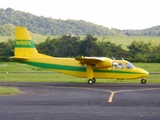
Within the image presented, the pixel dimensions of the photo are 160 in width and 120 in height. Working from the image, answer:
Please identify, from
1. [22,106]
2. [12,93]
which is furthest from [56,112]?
[12,93]

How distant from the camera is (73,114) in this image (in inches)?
538

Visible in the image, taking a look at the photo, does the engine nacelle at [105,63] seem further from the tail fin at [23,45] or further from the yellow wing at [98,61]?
the tail fin at [23,45]

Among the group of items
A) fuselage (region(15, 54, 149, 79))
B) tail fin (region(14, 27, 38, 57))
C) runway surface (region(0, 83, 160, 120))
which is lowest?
runway surface (region(0, 83, 160, 120))

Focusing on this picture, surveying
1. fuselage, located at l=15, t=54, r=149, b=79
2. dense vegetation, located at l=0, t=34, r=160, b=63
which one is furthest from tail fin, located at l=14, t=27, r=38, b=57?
dense vegetation, located at l=0, t=34, r=160, b=63

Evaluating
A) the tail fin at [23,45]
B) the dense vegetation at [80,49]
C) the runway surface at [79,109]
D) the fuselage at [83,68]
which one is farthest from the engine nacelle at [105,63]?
the dense vegetation at [80,49]

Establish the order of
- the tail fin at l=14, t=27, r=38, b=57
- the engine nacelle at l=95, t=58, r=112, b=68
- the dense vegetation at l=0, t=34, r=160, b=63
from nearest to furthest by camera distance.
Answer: the engine nacelle at l=95, t=58, r=112, b=68 → the tail fin at l=14, t=27, r=38, b=57 → the dense vegetation at l=0, t=34, r=160, b=63

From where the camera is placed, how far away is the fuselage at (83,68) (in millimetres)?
31438

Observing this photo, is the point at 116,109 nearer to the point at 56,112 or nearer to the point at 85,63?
the point at 56,112

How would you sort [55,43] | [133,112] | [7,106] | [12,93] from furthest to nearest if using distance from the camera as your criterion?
[55,43] < [12,93] < [7,106] < [133,112]

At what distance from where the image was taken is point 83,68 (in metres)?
31.8

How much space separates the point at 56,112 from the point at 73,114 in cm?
78

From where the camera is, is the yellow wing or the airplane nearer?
the yellow wing

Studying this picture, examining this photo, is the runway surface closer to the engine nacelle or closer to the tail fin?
the engine nacelle

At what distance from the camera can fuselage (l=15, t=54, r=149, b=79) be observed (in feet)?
103
